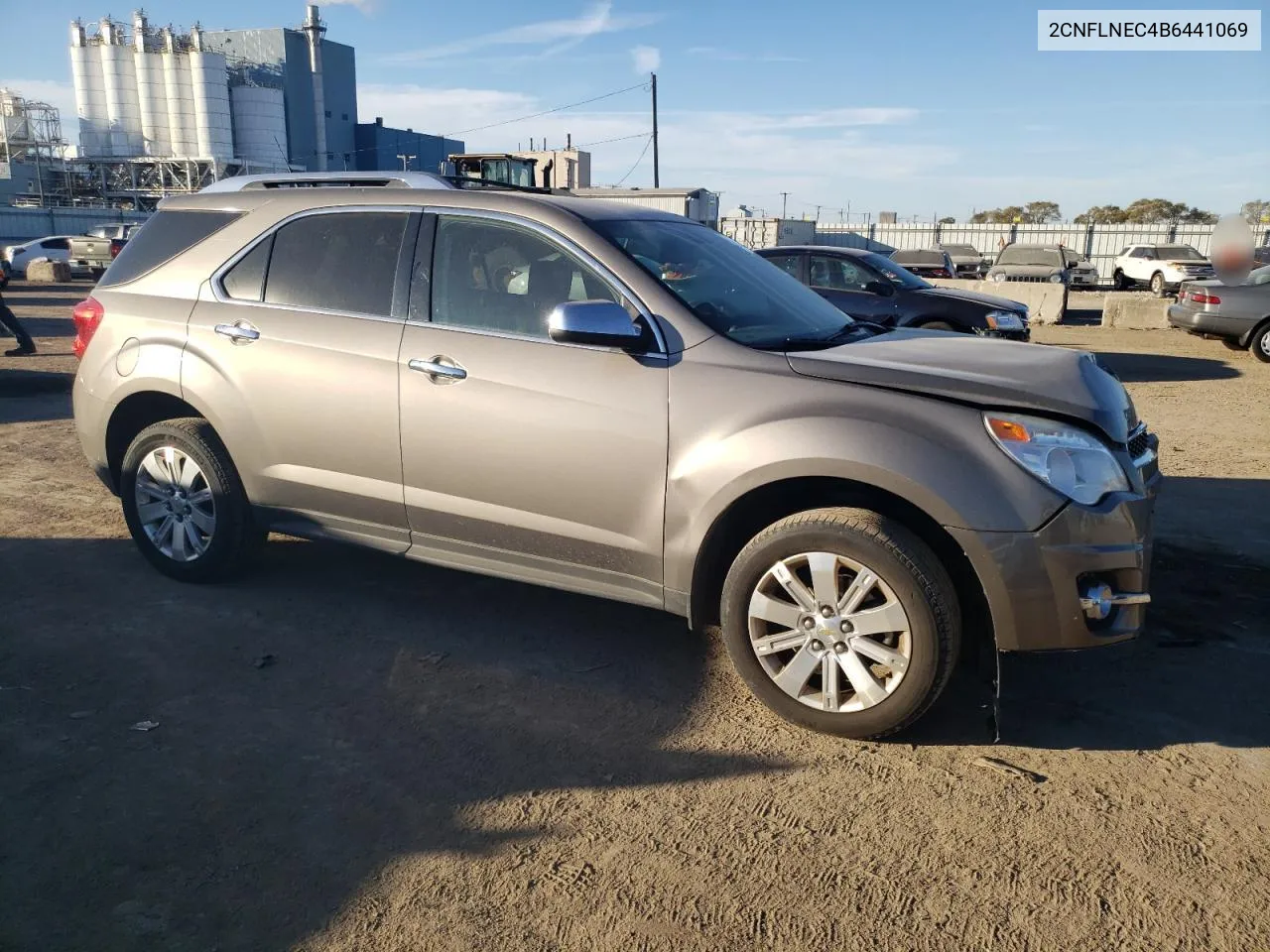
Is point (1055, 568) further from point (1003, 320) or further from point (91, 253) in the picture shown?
point (91, 253)

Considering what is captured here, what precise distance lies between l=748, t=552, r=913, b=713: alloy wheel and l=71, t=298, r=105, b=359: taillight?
367cm

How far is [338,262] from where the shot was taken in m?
4.41

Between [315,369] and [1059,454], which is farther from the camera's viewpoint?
[315,369]

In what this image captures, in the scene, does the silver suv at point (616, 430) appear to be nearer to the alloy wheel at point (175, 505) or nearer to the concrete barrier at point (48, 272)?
the alloy wheel at point (175, 505)

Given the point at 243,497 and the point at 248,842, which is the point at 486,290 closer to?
the point at 243,497

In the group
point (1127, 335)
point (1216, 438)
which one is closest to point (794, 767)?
point (1216, 438)

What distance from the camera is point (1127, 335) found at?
18406 millimetres

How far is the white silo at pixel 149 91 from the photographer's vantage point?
69.7 m

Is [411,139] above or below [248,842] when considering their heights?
above

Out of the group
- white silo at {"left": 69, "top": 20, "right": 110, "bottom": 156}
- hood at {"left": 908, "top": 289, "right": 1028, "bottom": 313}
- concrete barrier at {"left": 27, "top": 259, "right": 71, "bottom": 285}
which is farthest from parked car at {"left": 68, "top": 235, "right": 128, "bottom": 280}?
white silo at {"left": 69, "top": 20, "right": 110, "bottom": 156}

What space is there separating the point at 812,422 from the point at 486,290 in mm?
1515

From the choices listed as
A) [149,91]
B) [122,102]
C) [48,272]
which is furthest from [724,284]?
[122,102]

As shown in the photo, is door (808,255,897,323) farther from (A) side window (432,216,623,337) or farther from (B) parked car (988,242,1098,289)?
(B) parked car (988,242,1098,289)

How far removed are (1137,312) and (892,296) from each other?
35.6 feet
